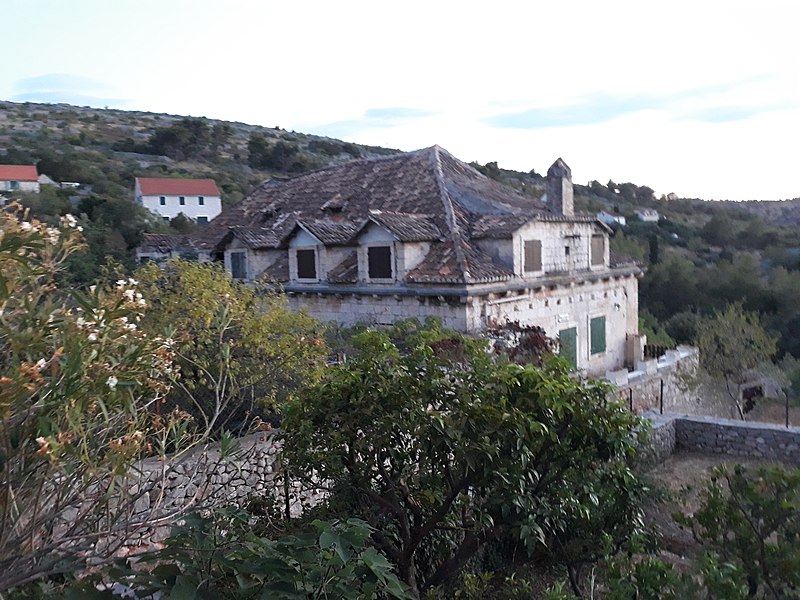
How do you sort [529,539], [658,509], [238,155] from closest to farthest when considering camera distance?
[529,539] < [658,509] < [238,155]

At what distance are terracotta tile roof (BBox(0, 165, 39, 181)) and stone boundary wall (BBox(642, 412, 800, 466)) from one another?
135ft

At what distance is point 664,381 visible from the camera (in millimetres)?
18078

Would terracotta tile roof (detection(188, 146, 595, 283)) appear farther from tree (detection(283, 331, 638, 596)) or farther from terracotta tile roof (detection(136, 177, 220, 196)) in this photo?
terracotta tile roof (detection(136, 177, 220, 196))

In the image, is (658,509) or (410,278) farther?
(410,278)

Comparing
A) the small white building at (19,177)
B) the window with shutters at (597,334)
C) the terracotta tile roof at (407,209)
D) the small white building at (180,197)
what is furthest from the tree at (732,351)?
the small white building at (19,177)

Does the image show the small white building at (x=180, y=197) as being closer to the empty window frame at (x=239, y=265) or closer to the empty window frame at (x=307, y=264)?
the empty window frame at (x=239, y=265)

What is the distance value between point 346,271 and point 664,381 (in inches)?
369

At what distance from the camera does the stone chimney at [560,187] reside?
17.5 meters

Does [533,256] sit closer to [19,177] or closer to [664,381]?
[664,381]

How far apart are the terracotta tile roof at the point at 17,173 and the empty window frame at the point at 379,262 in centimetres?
3488

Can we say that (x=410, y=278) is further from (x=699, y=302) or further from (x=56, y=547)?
(x=699, y=302)

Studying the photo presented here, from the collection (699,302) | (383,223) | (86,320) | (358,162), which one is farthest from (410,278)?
(699,302)

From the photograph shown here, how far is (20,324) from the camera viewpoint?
4.14m

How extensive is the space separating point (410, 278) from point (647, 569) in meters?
10.3
